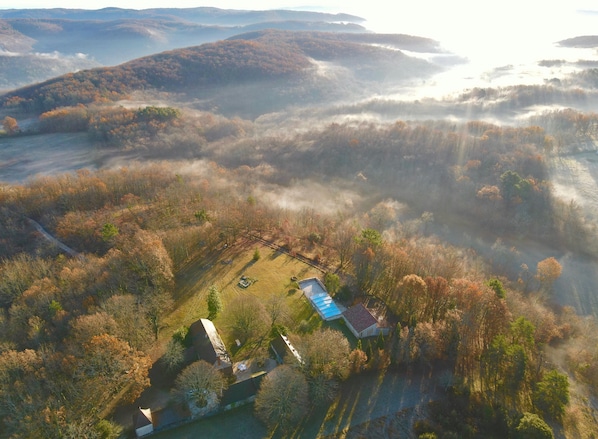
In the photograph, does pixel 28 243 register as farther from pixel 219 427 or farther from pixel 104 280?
pixel 219 427

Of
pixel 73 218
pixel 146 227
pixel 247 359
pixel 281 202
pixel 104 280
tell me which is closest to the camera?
pixel 247 359

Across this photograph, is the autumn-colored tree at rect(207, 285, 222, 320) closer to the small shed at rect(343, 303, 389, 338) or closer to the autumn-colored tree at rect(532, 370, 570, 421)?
the small shed at rect(343, 303, 389, 338)

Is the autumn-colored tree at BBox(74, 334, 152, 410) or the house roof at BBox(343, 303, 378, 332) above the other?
the autumn-colored tree at BBox(74, 334, 152, 410)

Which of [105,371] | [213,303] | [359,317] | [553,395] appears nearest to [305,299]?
[359,317]

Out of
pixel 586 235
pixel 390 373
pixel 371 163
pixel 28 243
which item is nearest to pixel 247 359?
pixel 390 373

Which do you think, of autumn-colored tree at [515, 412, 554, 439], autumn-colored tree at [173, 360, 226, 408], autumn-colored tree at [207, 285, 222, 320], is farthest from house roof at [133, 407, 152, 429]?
autumn-colored tree at [515, 412, 554, 439]

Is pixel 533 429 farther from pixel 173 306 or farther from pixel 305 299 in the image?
pixel 173 306
